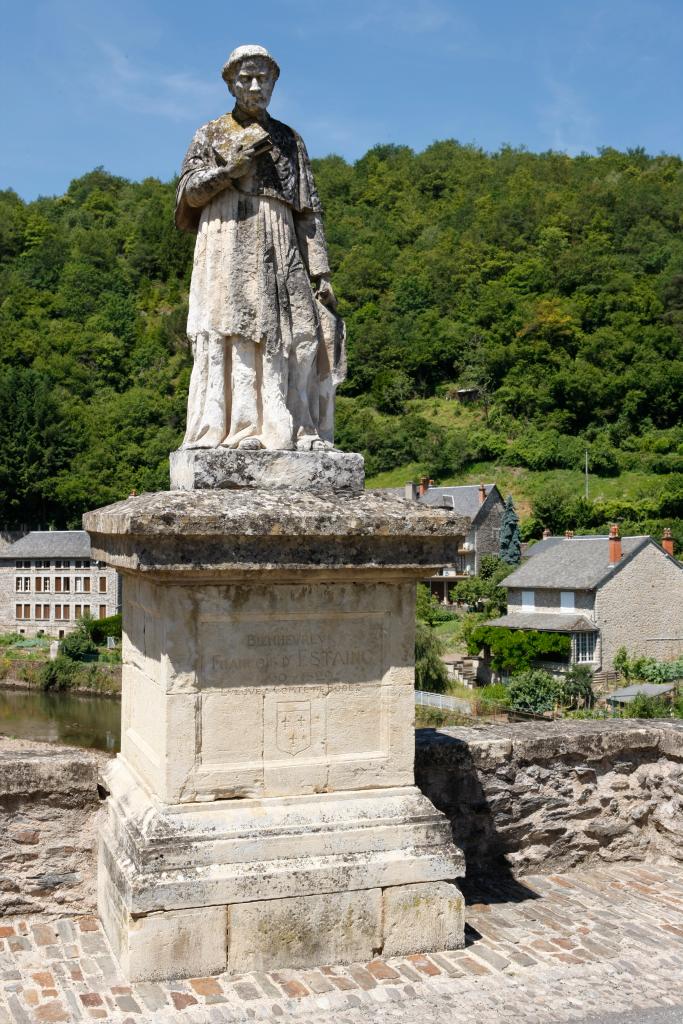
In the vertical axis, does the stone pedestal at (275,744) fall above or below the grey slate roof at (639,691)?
above

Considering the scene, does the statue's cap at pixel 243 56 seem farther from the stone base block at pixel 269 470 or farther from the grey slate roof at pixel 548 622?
the grey slate roof at pixel 548 622

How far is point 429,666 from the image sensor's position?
4022 cm

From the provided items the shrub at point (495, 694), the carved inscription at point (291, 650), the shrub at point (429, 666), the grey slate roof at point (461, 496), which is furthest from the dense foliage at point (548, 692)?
the carved inscription at point (291, 650)

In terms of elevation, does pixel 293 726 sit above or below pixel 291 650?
below

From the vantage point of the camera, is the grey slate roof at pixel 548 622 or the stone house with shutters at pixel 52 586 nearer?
the grey slate roof at pixel 548 622

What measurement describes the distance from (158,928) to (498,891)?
7.77ft

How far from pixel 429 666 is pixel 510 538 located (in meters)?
24.0

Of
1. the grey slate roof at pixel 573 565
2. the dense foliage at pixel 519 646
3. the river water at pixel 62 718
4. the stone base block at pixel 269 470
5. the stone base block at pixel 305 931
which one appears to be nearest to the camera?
the stone base block at pixel 305 931

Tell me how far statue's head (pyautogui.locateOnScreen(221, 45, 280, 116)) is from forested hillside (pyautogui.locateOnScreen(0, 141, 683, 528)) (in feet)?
206

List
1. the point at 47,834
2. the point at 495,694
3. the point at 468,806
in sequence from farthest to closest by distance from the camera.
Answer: the point at 495,694 → the point at 468,806 → the point at 47,834

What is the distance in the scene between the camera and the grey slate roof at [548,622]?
4294 centimetres

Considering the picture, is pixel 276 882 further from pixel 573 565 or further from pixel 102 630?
pixel 102 630

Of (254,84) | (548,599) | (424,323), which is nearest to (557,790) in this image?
(254,84)

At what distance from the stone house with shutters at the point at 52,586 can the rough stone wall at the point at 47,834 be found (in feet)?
187
